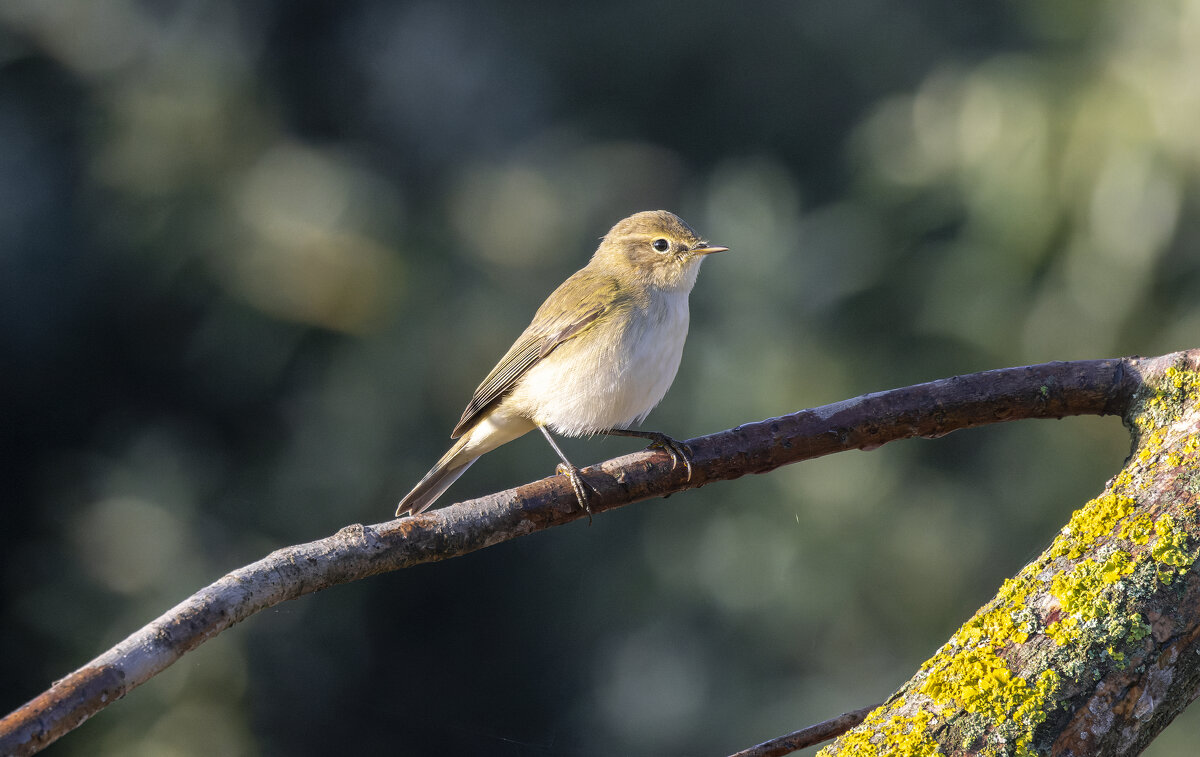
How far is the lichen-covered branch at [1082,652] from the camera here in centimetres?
137

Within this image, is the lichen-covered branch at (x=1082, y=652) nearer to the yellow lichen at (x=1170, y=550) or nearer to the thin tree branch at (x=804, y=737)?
the yellow lichen at (x=1170, y=550)

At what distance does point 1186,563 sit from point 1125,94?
3.71 meters

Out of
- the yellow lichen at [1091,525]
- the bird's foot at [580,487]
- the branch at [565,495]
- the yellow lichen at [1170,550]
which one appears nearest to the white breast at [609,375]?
the branch at [565,495]

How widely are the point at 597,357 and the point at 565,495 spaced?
140cm

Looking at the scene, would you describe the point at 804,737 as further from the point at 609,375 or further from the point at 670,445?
the point at 609,375

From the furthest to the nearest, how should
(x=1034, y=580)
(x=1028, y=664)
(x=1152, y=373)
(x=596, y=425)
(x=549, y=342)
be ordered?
(x=549, y=342) < (x=596, y=425) < (x=1152, y=373) < (x=1034, y=580) < (x=1028, y=664)

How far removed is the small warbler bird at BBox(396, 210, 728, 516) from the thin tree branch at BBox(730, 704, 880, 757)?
1.48 metres

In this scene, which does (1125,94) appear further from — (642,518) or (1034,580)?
(1034,580)

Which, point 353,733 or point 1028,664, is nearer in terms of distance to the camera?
point 1028,664

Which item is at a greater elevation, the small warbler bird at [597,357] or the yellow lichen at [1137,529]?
the small warbler bird at [597,357]

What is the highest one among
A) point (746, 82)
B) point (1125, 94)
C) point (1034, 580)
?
point (746, 82)

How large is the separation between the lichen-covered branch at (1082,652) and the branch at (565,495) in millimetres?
517

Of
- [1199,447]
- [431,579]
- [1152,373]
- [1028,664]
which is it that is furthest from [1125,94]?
[431,579]

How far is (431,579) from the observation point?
6184 mm
